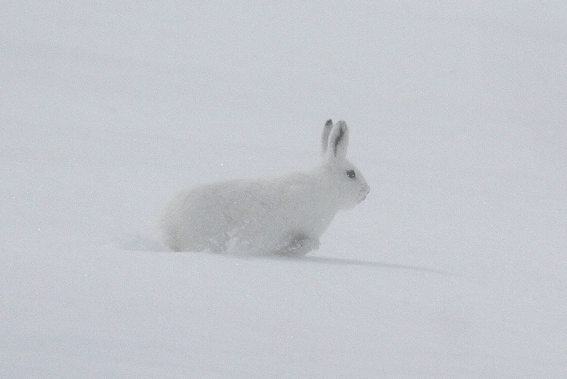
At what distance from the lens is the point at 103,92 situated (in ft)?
62.9

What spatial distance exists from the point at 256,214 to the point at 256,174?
7.35 metres

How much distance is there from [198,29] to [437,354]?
24.3 metres

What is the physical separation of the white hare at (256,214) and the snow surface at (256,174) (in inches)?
9.7

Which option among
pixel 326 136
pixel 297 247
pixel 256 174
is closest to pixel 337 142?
pixel 326 136

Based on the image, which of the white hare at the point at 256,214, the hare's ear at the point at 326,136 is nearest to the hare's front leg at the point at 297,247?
the white hare at the point at 256,214

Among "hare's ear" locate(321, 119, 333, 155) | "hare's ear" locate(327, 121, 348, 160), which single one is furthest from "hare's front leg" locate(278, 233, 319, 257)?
"hare's ear" locate(321, 119, 333, 155)

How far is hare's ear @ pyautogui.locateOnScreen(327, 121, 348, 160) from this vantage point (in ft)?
22.1

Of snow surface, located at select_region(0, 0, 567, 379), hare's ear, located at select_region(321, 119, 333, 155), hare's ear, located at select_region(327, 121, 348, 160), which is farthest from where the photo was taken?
hare's ear, located at select_region(321, 119, 333, 155)

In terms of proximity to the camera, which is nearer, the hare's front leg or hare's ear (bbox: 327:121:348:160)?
the hare's front leg

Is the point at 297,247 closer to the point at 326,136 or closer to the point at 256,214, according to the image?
the point at 256,214

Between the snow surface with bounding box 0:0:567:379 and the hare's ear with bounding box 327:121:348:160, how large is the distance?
0.74 metres

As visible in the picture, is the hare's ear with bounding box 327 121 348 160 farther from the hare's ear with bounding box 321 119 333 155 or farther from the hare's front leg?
the hare's front leg

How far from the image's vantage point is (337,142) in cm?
679

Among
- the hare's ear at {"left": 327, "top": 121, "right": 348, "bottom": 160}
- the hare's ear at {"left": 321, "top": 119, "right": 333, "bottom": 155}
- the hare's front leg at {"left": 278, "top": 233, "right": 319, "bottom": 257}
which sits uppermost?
the hare's ear at {"left": 321, "top": 119, "right": 333, "bottom": 155}
